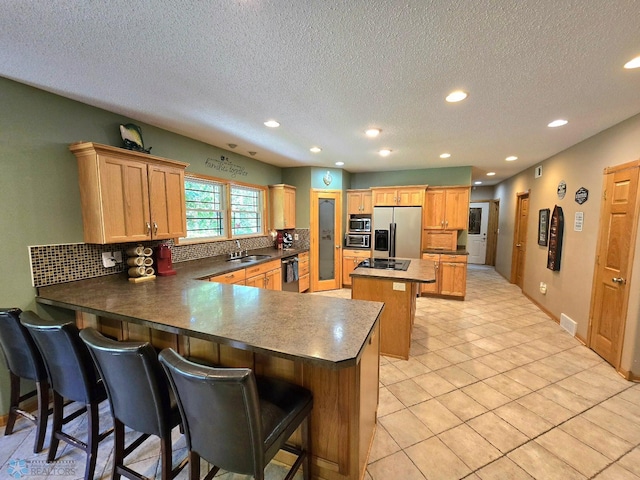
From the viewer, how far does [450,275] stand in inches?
196

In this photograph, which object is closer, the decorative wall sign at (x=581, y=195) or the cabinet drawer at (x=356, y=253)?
the decorative wall sign at (x=581, y=195)

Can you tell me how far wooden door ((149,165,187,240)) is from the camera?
2723 millimetres

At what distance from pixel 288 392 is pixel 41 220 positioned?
2.40 metres

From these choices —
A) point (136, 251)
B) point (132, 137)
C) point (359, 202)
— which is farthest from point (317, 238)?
point (132, 137)

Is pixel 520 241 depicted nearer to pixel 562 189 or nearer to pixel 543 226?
pixel 543 226

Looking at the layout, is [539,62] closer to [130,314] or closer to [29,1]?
[29,1]

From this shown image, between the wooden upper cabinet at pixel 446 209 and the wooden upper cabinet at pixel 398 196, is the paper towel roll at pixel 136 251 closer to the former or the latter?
the wooden upper cabinet at pixel 398 196

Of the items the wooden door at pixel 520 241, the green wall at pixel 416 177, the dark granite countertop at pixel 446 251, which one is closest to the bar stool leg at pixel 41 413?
the dark granite countertop at pixel 446 251

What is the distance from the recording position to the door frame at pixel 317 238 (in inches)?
214

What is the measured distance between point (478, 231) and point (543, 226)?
13.5ft

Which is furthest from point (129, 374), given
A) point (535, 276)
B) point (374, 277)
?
point (535, 276)

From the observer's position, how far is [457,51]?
1.58m

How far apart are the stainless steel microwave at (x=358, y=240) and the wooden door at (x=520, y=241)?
10.3 ft

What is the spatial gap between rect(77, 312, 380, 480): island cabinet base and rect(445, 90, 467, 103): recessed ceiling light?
6.44 ft
